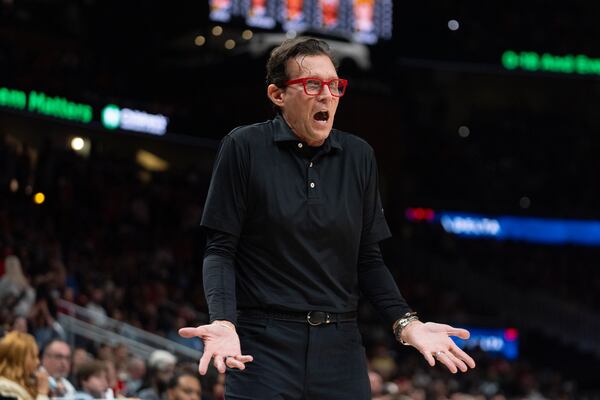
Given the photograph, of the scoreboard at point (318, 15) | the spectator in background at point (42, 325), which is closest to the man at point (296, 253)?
the spectator in background at point (42, 325)

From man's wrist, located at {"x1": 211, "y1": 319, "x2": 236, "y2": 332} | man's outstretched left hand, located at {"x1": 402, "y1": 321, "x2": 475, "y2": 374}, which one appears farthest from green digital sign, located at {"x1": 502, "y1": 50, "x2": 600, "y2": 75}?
man's wrist, located at {"x1": 211, "y1": 319, "x2": 236, "y2": 332}

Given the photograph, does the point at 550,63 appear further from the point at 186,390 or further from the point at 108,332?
the point at 186,390

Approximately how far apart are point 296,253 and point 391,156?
75.8 ft

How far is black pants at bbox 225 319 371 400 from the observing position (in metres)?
3.69

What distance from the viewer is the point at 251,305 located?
3.80 metres

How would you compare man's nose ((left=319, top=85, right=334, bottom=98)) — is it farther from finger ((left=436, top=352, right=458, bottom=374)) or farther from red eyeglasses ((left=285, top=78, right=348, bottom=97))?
finger ((left=436, top=352, right=458, bottom=374))

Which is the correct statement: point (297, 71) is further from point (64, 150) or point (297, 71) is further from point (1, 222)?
point (64, 150)

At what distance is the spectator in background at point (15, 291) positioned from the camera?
11336 mm

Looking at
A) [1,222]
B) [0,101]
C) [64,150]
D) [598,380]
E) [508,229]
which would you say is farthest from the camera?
[508,229]

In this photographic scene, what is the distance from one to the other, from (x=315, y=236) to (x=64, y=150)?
16.9m

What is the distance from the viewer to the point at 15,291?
38.0 ft

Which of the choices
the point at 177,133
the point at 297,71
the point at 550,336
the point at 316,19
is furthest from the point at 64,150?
the point at 297,71

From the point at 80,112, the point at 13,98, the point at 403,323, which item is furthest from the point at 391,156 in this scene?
the point at 403,323

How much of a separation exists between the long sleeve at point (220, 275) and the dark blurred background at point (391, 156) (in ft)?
35.3
